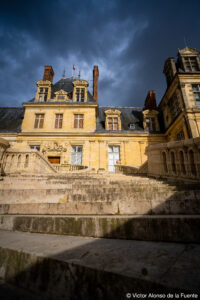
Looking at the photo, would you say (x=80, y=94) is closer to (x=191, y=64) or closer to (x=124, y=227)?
(x=191, y=64)

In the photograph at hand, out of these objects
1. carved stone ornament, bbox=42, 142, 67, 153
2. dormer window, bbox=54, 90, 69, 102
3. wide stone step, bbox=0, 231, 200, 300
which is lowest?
wide stone step, bbox=0, 231, 200, 300

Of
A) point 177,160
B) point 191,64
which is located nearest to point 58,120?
point 177,160

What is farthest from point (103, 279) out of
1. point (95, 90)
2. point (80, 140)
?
point (95, 90)

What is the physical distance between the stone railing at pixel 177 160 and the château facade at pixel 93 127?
8089mm

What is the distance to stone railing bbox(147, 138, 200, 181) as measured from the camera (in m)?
3.56

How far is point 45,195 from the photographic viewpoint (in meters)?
3.11

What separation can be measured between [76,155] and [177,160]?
10.9 metres

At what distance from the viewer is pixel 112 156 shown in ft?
47.2

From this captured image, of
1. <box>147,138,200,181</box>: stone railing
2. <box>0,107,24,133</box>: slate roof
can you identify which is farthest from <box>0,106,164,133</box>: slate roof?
<box>147,138,200,181</box>: stone railing

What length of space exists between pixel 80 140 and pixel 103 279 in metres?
13.6

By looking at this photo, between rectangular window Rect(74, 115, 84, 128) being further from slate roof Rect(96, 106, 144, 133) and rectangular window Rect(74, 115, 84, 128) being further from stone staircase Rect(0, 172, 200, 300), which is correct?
stone staircase Rect(0, 172, 200, 300)

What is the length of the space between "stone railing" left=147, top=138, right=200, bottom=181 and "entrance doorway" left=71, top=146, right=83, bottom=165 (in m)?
9.25

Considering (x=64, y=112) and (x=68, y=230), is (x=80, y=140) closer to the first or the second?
(x=64, y=112)

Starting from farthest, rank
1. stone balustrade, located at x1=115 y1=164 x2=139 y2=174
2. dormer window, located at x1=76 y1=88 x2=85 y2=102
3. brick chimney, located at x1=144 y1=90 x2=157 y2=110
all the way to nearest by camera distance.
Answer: brick chimney, located at x1=144 y1=90 x2=157 y2=110 → dormer window, located at x1=76 y1=88 x2=85 y2=102 → stone balustrade, located at x1=115 y1=164 x2=139 y2=174
